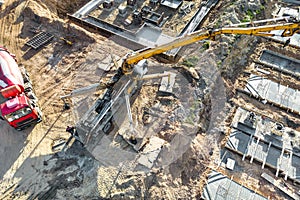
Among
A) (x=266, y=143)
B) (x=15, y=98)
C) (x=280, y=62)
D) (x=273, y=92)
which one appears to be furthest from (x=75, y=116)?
(x=280, y=62)

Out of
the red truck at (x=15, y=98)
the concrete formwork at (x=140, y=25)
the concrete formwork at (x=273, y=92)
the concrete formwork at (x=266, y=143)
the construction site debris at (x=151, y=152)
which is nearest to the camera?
the construction site debris at (x=151, y=152)

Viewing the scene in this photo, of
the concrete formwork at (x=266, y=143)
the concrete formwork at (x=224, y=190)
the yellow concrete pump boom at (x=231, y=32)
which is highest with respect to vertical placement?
the yellow concrete pump boom at (x=231, y=32)

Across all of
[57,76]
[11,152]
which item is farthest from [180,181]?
[57,76]

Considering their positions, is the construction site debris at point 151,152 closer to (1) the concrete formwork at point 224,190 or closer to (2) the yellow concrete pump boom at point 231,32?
(1) the concrete formwork at point 224,190

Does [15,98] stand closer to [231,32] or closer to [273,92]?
[231,32]

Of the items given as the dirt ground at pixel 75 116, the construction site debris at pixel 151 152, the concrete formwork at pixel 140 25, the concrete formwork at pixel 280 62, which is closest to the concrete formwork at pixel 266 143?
the dirt ground at pixel 75 116

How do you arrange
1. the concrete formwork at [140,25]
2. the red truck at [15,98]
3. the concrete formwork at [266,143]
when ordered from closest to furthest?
the red truck at [15,98], the concrete formwork at [266,143], the concrete formwork at [140,25]
